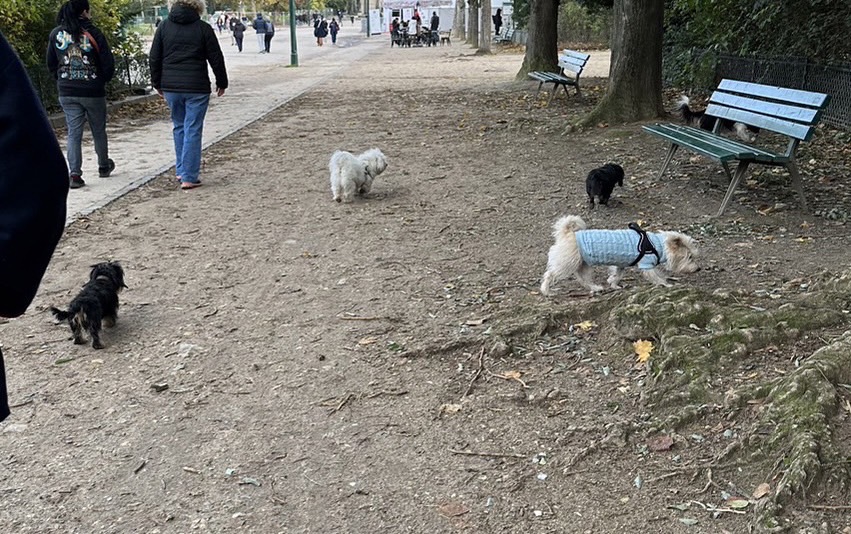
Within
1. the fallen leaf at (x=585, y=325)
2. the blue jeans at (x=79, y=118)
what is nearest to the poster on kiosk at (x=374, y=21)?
the blue jeans at (x=79, y=118)

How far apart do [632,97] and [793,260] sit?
6.14m

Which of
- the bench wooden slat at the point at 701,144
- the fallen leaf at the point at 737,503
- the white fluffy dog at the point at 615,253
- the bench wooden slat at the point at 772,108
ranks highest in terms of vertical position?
the bench wooden slat at the point at 772,108

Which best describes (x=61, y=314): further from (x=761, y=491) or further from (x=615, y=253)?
(x=761, y=491)

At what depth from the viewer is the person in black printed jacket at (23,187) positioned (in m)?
1.38

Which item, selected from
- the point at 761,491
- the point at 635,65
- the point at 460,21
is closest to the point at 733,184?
the point at 761,491

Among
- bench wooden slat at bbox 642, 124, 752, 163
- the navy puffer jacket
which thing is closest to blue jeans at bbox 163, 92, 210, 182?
the navy puffer jacket

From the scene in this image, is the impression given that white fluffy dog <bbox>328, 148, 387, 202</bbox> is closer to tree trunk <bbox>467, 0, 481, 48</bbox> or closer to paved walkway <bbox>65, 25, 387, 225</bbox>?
paved walkway <bbox>65, 25, 387, 225</bbox>

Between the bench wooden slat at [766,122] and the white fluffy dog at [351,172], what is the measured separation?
3.71 meters

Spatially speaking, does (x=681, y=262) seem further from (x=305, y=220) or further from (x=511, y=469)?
(x=305, y=220)

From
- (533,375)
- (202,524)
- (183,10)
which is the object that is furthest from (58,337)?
(183,10)

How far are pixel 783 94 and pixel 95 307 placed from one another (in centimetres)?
624

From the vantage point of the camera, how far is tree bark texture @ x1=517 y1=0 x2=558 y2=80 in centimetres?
1927

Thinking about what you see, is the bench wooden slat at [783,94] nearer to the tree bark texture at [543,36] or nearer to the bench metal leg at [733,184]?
the bench metal leg at [733,184]

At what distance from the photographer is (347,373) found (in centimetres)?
418
